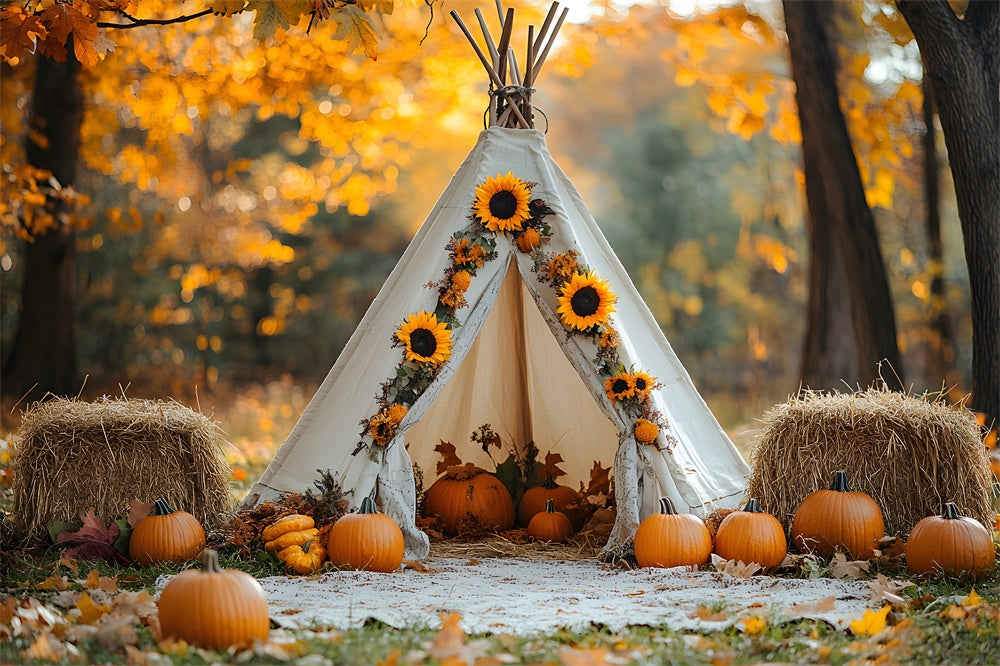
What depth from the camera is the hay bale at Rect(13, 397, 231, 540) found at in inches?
174

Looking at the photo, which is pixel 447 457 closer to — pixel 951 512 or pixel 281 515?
pixel 281 515

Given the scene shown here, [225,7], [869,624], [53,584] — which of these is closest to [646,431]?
[869,624]

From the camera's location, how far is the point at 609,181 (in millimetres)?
18484

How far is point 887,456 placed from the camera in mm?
4305

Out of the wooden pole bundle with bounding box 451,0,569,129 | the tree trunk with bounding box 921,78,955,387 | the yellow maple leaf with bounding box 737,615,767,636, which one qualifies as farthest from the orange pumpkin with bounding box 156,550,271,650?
the tree trunk with bounding box 921,78,955,387

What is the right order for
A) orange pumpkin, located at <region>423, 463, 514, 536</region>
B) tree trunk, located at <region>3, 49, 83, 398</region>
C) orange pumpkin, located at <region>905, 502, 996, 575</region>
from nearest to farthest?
orange pumpkin, located at <region>905, 502, 996, 575</region> → orange pumpkin, located at <region>423, 463, 514, 536</region> → tree trunk, located at <region>3, 49, 83, 398</region>

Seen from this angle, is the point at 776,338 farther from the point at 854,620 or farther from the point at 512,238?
the point at 854,620

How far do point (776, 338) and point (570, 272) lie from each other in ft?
39.1

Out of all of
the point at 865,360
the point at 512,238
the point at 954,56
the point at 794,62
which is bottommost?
the point at 865,360

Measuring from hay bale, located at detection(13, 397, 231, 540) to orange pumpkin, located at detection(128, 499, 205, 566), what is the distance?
→ 317mm

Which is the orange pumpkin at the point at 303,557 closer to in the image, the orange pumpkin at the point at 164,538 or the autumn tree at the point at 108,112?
the orange pumpkin at the point at 164,538

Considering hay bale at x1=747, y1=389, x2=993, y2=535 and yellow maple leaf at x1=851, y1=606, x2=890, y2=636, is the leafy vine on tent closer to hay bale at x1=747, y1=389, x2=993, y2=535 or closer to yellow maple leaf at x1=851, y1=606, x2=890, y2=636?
hay bale at x1=747, y1=389, x2=993, y2=535

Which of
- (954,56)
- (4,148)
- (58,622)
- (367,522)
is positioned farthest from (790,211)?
(58,622)

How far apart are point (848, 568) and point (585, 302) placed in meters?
1.59
